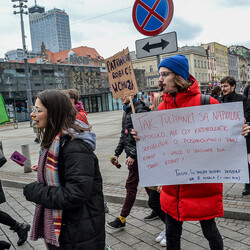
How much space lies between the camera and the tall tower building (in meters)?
175

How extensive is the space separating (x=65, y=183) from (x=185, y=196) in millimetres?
984

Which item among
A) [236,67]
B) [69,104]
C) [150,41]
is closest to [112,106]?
[150,41]

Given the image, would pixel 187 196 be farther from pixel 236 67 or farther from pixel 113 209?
pixel 236 67

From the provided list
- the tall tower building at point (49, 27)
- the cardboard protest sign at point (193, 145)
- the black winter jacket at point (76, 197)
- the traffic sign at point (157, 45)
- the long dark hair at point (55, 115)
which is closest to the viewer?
the black winter jacket at point (76, 197)

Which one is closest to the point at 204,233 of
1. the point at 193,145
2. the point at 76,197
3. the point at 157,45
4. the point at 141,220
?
the point at 193,145

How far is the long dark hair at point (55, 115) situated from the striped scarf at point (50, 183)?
61 mm

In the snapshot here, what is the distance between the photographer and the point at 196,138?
234 cm

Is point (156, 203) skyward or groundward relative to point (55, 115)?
groundward

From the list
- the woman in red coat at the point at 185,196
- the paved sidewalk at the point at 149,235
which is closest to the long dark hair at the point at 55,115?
the woman in red coat at the point at 185,196

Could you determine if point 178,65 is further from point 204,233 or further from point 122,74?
point 204,233

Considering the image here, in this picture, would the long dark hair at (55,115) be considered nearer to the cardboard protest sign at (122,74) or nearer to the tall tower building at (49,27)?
the cardboard protest sign at (122,74)

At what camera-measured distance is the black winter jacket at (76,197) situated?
1.79 m

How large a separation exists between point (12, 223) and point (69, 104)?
2.32 meters

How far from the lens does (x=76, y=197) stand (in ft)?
5.84
